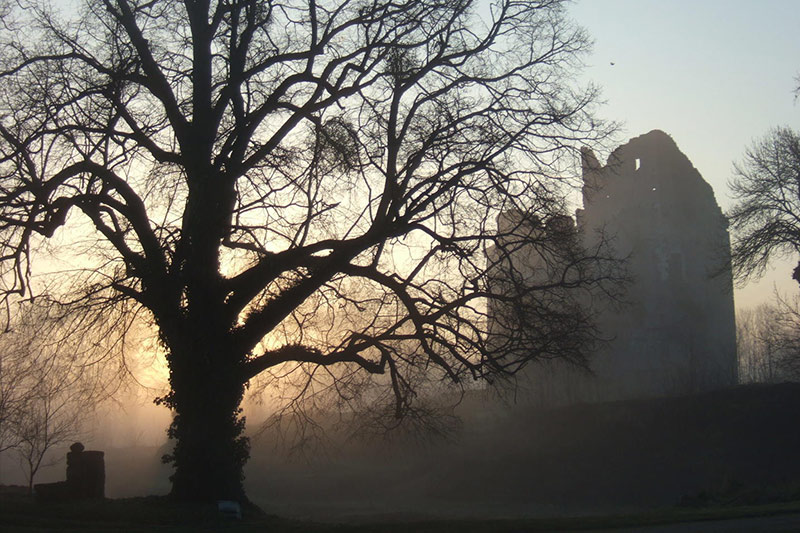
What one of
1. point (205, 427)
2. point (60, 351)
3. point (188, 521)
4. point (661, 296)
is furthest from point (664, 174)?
point (188, 521)

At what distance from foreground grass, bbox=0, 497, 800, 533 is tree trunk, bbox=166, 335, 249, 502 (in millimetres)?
633

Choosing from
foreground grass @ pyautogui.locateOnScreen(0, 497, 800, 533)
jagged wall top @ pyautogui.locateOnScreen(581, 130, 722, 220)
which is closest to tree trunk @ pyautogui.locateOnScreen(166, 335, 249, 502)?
foreground grass @ pyautogui.locateOnScreen(0, 497, 800, 533)

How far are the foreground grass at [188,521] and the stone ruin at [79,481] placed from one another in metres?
0.73

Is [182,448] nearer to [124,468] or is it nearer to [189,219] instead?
[189,219]

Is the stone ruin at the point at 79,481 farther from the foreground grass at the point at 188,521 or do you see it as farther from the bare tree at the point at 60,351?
the bare tree at the point at 60,351

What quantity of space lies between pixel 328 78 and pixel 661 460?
34894 mm

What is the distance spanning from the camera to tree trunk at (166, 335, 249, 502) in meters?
15.2

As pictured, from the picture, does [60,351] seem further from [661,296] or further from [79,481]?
[661,296]

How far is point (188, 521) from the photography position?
43.6 feet

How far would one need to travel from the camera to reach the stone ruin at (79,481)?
51.5 feet

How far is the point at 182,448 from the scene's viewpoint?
50.8 ft

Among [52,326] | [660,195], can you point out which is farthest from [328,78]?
[660,195]

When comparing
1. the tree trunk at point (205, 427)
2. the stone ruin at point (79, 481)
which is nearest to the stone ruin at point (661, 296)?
the tree trunk at point (205, 427)

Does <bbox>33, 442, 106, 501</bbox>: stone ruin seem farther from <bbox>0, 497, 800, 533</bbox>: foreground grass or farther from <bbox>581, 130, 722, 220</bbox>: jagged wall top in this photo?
<bbox>581, 130, 722, 220</bbox>: jagged wall top
